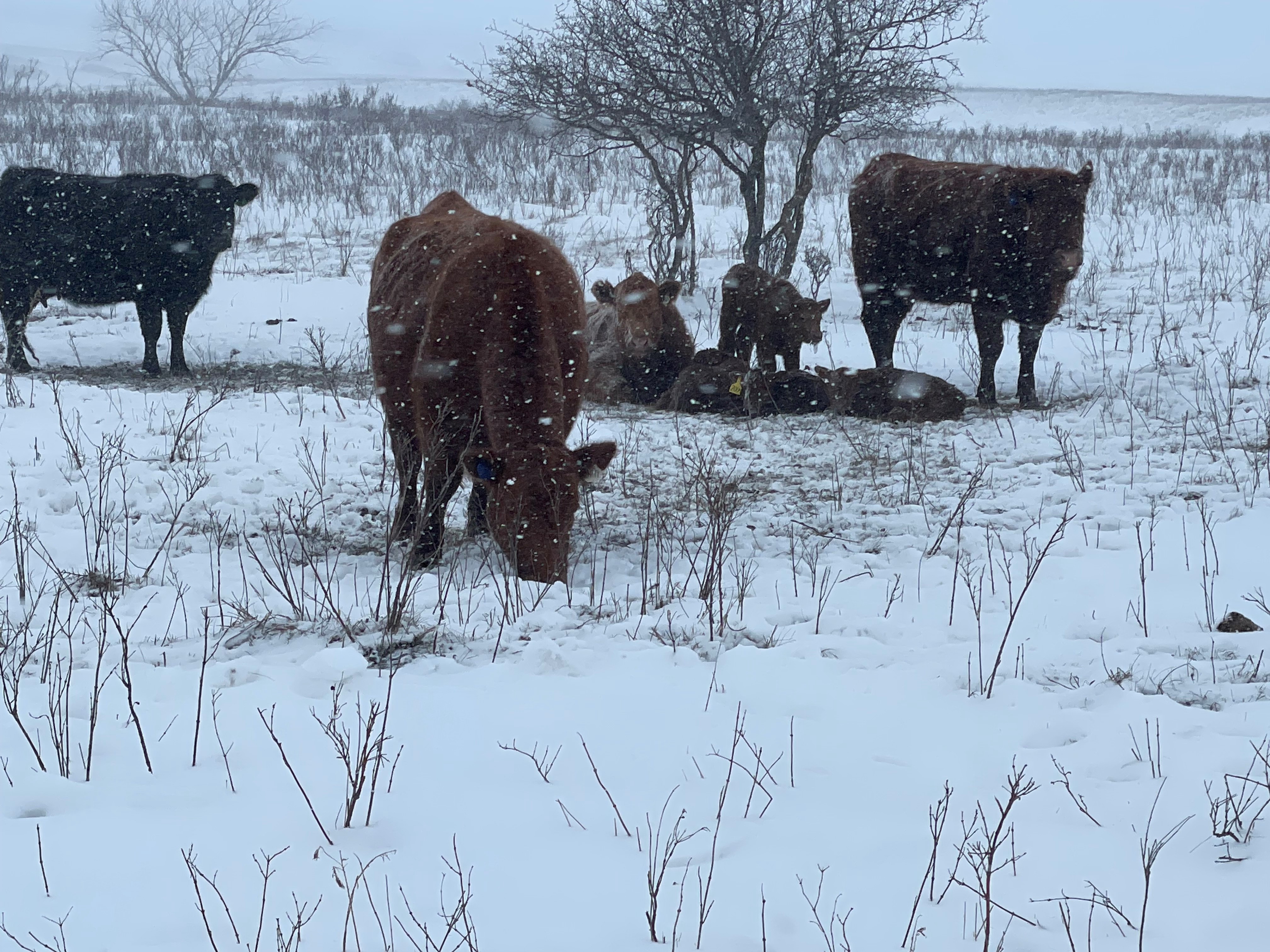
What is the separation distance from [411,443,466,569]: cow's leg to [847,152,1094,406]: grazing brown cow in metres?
4.70

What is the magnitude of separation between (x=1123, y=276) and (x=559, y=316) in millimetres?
9931

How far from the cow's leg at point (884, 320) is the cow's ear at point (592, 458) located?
476cm

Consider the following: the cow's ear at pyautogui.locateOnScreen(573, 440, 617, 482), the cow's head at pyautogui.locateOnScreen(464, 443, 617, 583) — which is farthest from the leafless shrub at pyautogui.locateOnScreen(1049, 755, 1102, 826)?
the cow's ear at pyautogui.locateOnScreen(573, 440, 617, 482)

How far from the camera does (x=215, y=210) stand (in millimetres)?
9336

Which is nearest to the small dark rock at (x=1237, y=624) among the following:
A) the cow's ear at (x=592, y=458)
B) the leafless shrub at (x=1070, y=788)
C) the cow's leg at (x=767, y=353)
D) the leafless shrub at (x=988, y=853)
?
the leafless shrub at (x=1070, y=788)

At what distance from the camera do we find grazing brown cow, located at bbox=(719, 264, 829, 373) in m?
8.92

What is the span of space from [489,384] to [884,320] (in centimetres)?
518

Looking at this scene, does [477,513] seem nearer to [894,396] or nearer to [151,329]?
[894,396]

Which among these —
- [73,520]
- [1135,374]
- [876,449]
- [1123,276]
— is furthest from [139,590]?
[1123,276]

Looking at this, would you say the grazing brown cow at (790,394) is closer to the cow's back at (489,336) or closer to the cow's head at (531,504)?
the cow's back at (489,336)

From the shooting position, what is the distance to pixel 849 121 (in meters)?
11.5

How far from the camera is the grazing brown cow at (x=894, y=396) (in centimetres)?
752

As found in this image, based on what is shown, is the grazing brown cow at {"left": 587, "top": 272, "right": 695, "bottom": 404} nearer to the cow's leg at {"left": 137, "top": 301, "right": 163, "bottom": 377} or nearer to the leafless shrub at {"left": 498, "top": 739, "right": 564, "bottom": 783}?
the cow's leg at {"left": 137, "top": 301, "right": 163, "bottom": 377}

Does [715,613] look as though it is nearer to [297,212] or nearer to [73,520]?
[73,520]
